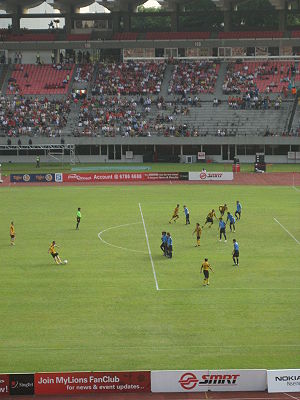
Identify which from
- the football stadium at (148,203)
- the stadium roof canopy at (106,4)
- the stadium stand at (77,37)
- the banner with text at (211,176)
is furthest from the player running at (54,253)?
the stadium stand at (77,37)

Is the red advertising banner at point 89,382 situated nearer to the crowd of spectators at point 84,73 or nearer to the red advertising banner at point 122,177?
the red advertising banner at point 122,177

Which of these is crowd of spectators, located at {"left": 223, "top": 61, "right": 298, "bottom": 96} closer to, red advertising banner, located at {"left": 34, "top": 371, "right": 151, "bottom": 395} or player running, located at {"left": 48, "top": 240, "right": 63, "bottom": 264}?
player running, located at {"left": 48, "top": 240, "right": 63, "bottom": 264}

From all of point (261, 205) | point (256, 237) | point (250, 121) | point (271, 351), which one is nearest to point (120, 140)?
point (250, 121)

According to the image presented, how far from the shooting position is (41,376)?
2153cm

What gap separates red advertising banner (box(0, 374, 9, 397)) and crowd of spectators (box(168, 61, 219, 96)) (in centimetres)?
7069

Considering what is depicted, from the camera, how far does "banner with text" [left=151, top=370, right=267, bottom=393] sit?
844 inches

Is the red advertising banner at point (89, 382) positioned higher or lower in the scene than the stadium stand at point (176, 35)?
lower

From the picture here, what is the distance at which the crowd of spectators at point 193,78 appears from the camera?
90.2 meters

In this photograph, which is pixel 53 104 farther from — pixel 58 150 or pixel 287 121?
pixel 287 121

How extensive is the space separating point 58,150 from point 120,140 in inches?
297

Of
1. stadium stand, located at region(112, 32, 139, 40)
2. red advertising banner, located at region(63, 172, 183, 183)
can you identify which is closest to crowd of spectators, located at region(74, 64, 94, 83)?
stadium stand, located at region(112, 32, 139, 40)

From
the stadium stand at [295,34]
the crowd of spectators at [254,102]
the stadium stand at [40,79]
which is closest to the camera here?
the crowd of spectators at [254,102]

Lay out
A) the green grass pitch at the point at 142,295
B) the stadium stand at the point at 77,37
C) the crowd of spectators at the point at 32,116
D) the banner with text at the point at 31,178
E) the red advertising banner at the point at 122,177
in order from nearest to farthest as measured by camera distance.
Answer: the green grass pitch at the point at 142,295 < the banner with text at the point at 31,178 < the red advertising banner at the point at 122,177 < the crowd of spectators at the point at 32,116 < the stadium stand at the point at 77,37

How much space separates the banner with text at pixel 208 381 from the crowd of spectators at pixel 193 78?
2756 inches
